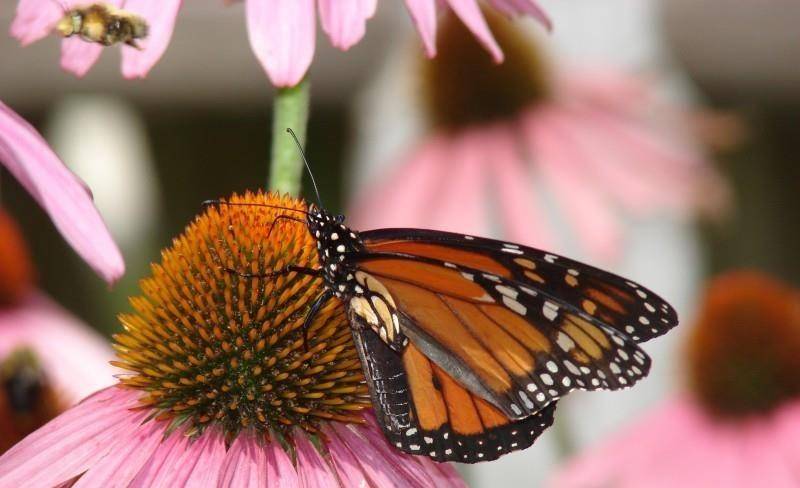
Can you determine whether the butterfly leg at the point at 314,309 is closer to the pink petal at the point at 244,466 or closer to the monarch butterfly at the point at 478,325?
the monarch butterfly at the point at 478,325

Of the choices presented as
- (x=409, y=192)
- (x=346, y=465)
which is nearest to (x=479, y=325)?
(x=346, y=465)

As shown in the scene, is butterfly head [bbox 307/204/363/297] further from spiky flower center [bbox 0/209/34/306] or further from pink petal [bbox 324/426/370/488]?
spiky flower center [bbox 0/209/34/306]

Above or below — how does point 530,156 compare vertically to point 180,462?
above

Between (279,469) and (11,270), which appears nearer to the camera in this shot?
(279,469)

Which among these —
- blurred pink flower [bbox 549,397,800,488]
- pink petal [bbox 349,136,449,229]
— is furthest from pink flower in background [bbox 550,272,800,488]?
pink petal [bbox 349,136,449,229]

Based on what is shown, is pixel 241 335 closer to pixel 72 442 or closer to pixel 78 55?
pixel 72 442

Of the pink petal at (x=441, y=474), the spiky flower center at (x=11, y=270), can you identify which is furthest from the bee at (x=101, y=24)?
the spiky flower center at (x=11, y=270)
